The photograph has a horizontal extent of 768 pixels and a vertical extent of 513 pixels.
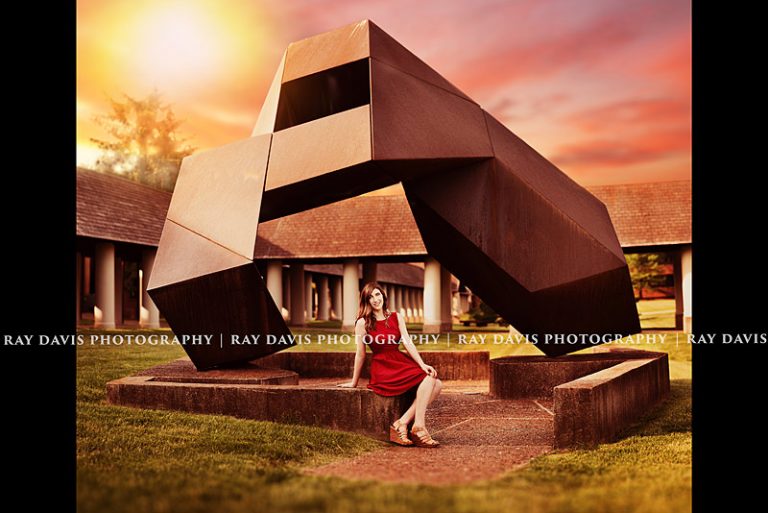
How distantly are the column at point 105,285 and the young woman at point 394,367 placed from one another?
17974 mm

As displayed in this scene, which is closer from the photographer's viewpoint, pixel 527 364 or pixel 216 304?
pixel 216 304

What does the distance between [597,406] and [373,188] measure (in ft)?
12.8

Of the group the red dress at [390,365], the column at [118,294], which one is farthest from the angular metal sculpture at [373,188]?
the column at [118,294]

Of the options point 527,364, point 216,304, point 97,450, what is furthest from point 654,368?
point 97,450

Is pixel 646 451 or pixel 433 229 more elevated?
pixel 433 229

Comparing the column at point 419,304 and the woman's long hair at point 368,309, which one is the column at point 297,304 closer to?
the woman's long hair at point 368,309

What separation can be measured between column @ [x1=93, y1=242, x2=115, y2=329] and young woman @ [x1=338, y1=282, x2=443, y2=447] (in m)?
18.0

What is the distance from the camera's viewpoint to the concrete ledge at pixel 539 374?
9.72 metres

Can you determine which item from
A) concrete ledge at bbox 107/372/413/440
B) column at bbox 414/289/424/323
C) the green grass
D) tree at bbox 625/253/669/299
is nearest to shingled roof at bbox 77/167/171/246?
concrete ledge at bbox 107/372/413/440

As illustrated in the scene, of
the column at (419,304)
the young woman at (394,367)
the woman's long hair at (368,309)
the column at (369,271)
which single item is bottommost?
the column at (419,304)
